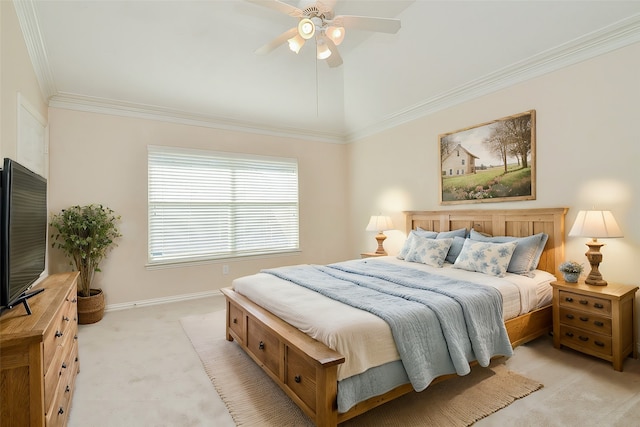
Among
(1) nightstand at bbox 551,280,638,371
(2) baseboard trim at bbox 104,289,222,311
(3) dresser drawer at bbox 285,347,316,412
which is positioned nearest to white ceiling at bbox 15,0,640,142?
(1) nightstand at bbox 551,280,638,371

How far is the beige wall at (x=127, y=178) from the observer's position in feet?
12.9

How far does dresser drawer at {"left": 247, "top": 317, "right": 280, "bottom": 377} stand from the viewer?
7.38ft

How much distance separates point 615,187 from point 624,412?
1806 mm

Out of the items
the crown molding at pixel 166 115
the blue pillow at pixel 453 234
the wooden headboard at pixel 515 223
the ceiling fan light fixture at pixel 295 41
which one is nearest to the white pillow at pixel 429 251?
the blue pillow at pixel 453 234

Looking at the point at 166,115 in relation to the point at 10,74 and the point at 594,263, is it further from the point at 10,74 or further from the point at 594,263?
the point at 594,263

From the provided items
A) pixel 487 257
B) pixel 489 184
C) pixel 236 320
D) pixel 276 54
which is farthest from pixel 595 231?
pixel 276 54

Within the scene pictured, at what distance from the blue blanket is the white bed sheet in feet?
0.30

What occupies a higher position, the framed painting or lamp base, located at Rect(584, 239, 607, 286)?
the framed painting

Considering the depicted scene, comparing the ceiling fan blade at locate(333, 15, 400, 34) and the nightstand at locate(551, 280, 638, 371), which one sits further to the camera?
the ceiling fan blade at locate(333, 15, 400, 34)

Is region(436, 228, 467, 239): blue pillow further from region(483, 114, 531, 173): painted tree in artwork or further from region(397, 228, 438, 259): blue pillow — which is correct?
region(483, 114, 531, 173): painted tree in artwork

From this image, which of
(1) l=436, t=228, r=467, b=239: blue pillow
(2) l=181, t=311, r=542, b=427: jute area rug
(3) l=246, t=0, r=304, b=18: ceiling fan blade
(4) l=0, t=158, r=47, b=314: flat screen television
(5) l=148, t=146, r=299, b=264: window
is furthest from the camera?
(5) l=148, t=146, r=299, b=264: window

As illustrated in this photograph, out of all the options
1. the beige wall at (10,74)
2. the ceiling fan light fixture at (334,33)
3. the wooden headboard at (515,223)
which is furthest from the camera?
the wooden headboard at (515,223)

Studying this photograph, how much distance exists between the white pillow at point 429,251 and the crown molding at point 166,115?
2.92 metres

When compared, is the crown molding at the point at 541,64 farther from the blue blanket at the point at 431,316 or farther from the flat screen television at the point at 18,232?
the flat screen television at the point at 18,232
